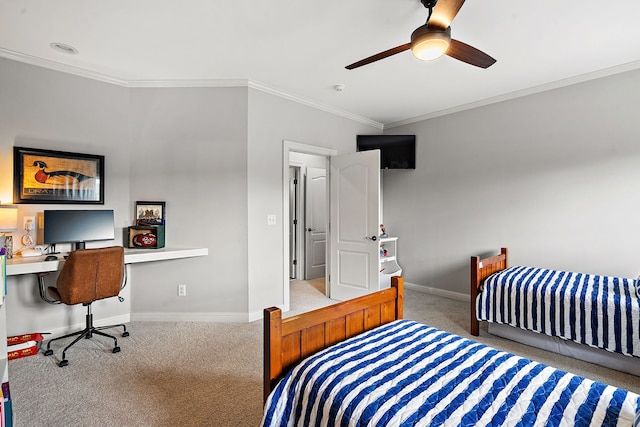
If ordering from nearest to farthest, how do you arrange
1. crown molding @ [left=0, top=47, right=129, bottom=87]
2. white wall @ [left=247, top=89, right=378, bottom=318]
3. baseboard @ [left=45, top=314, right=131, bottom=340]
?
crown molding @ [left=0, top=47, right=129, bottom=87] → baseboard @ [left=45, top=314, right=131, bottom=340] → white wall @ [left=247, top=89, right=378, bottom=318]

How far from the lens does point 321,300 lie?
422cm

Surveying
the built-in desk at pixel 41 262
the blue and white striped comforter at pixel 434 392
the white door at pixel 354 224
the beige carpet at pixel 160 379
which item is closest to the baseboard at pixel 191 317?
the beige carpet at pixel 160 379

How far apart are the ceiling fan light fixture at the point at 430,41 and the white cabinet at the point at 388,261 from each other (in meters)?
2.80

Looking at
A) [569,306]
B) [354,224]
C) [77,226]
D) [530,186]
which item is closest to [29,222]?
[77,226]

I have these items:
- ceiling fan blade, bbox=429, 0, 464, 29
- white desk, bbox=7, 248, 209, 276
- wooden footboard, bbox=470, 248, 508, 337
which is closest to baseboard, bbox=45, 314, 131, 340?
white desk, bbox=7, 248, 209, 276

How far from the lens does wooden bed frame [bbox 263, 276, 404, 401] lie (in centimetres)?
139

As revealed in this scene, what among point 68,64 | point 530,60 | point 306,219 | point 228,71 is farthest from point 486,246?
point 68,64

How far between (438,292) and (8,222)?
4.75 metres

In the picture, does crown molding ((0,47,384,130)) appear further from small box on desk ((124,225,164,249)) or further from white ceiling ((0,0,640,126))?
small box on desk ((124,225,164,249))

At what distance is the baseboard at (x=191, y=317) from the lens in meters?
3.36

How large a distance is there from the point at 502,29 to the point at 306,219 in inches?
149

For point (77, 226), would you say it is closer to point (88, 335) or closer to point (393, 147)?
point (88, 335)

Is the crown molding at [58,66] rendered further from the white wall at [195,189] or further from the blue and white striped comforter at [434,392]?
the blue and white striped comforter at [434,392]

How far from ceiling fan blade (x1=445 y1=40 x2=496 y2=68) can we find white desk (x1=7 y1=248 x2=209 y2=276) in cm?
279
